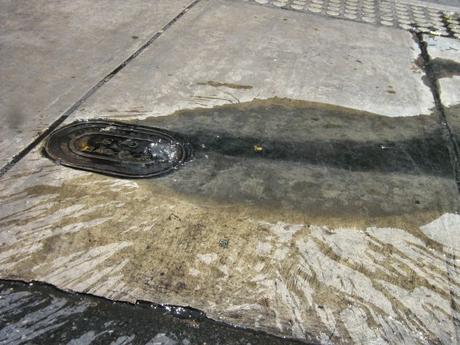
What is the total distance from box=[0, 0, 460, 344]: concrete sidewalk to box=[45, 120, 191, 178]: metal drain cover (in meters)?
0.08

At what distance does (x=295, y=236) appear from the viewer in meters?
2.33

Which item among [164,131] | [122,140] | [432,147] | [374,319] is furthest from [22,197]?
[432,147]

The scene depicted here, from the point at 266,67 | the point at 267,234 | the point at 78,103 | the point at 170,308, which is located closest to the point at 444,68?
the point at 266,67

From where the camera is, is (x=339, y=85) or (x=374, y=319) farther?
(x=339, y=85)

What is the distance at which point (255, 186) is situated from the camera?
2.63 meters

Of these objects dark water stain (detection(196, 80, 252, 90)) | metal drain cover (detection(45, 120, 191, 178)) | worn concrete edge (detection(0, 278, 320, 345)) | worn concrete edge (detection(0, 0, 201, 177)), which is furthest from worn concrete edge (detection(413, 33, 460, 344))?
worn concrete edge (detection(0, 0, 201, 177))

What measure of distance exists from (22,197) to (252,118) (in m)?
1.56

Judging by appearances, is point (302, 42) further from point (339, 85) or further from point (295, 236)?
A: point (295, 236)

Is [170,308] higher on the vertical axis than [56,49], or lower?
lower

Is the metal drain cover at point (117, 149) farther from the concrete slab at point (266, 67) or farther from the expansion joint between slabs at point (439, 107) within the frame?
the expansion joint between slabs at point (439, 107)

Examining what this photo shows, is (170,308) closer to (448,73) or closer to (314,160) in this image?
(314,160)

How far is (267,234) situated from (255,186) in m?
0.38

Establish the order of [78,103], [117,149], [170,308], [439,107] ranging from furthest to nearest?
[439,107] → [78,103] → [117,149] → [170,308]

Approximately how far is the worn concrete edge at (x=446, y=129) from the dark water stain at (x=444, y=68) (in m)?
0.03
